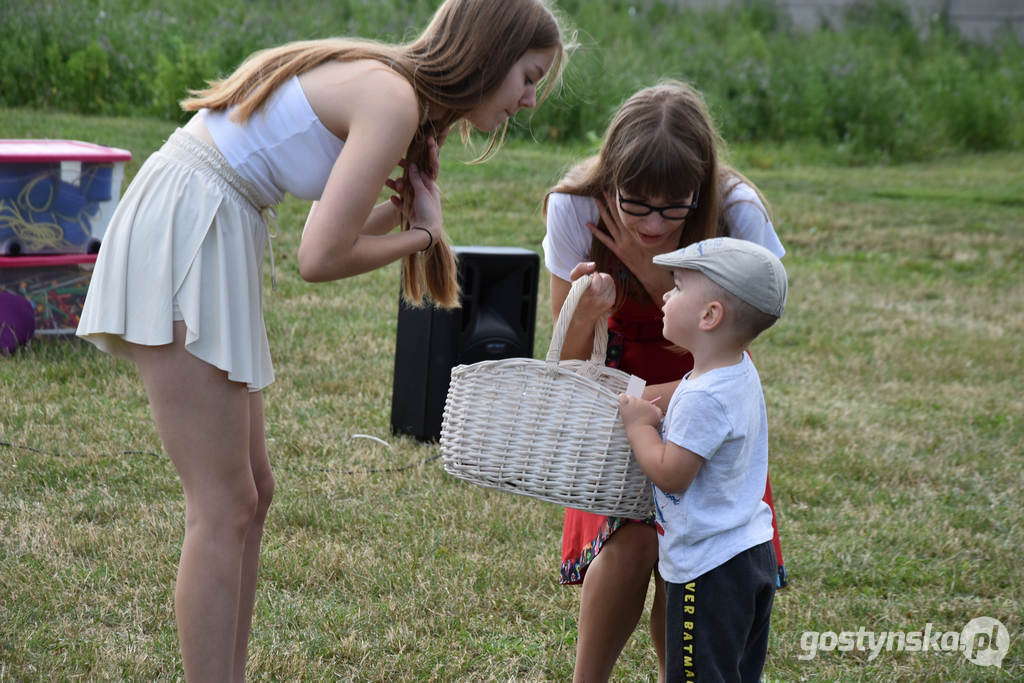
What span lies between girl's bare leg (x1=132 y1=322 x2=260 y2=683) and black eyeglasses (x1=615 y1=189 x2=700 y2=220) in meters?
0.91

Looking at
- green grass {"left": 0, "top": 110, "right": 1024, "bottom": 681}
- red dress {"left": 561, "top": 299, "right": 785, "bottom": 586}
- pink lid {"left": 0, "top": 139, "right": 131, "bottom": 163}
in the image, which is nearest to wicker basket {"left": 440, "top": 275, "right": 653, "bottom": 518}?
red dress {"left": 561, "top": 299, "right": 785, "bottom": 586}

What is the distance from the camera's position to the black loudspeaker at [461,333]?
4238 millimetres

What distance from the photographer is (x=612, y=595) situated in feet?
7.64

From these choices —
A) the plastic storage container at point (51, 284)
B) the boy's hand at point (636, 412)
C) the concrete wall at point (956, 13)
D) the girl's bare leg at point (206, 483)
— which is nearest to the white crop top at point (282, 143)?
the girl's bare leg at point (206, 483)

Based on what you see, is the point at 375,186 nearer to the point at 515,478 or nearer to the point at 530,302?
the point at 515,478

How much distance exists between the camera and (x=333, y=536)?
3.38 metres

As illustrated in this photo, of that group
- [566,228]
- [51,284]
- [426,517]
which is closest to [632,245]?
[566,228]

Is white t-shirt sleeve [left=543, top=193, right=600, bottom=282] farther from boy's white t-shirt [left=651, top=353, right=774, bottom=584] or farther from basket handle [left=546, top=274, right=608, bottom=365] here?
boy's white t-shirt [left=651, top=353, right=774, bottom=584]

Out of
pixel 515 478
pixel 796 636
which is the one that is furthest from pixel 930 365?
pixel 515 478

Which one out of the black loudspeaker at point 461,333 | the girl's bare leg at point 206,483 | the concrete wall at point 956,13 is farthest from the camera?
the concrete wall at point 956,13

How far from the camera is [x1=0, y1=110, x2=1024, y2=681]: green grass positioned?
2.77m

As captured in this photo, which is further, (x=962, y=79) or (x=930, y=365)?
(x=962, y=79)

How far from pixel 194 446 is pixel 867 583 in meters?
2.28

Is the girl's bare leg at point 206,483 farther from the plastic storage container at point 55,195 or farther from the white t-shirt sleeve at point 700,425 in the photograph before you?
the plastic storage container at point 55,195
